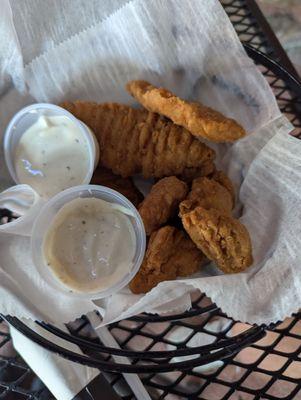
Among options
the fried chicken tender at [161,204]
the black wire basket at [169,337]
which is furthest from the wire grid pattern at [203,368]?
the fried chicken tender at [161,204]

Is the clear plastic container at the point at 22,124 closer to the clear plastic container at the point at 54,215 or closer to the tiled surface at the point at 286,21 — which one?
the clear plastic container at the point at 54,215

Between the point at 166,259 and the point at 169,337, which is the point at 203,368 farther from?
the point at 166,259

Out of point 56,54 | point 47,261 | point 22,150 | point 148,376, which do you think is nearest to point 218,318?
point 148,376

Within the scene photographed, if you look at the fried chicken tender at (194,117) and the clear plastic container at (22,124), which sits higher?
the clear plastic container at (22,124)

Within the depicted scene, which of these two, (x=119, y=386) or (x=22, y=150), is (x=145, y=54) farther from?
(x=119, y=386)

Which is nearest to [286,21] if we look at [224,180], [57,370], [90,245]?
[224,180]

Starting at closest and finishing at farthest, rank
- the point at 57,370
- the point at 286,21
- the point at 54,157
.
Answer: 1. the point at 57,370
2. the point at 54,157
3. the point at 286,21
